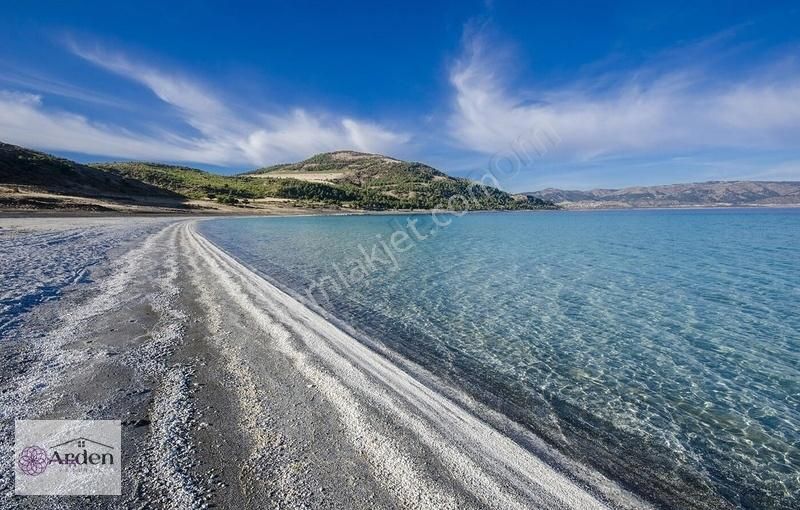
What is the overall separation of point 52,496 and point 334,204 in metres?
143

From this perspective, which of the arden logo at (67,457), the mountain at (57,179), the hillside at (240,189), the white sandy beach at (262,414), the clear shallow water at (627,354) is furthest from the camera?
the hillside at (240,189)

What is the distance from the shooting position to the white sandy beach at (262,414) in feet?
15.7

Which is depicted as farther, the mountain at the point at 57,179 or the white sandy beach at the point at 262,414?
the mountain at the point at 57,179

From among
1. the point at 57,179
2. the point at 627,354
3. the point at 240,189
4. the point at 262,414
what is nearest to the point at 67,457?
the point at 262,414

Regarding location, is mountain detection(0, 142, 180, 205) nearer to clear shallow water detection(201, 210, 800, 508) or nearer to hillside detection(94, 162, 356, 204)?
hillside detection(94, 162, 356, 204)

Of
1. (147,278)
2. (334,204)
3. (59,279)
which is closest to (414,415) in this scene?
(147,278)

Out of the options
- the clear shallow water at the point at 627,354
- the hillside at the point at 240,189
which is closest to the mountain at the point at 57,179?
the hillside at the point at 240,189

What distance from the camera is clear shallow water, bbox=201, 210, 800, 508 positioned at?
6461 millimetres

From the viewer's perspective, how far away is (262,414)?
645 centimetres

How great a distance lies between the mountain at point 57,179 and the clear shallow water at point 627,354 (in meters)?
77.0

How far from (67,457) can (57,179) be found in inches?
4017

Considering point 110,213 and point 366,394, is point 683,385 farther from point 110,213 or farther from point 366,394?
point 110,213

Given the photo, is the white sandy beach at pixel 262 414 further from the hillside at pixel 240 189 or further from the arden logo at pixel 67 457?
the hillside at pixel 240 189

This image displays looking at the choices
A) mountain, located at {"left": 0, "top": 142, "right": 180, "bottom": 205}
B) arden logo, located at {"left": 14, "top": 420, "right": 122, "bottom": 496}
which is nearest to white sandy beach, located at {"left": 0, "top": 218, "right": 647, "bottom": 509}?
arden logo, located at {"left": 14, "top": 420, "right": 122, "bottom": 496}
